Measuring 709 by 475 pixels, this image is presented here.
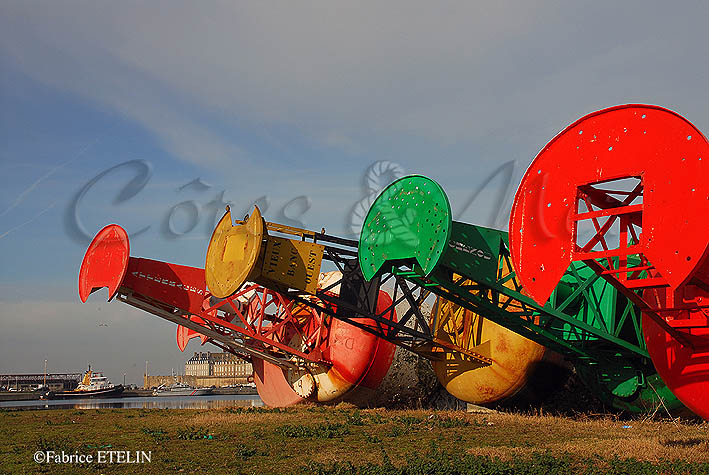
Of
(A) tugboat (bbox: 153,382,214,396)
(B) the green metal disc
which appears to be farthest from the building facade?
(B) the green metal disc

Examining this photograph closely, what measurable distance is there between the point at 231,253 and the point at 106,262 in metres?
6.63

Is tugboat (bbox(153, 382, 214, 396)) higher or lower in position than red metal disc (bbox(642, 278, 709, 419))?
lower

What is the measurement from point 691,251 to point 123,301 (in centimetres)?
2190

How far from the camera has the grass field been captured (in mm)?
12055

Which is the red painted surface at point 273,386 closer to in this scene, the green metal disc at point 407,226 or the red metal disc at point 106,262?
the red metal disc at point 106,262

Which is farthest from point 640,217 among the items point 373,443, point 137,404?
point 137,404

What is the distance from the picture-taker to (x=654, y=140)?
1156cm

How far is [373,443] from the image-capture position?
15992 millimetres

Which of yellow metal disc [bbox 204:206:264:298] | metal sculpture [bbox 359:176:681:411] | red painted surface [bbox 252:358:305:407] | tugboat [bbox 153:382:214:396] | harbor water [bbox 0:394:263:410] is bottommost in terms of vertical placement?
tugboat [bbox 153:382:214:396]

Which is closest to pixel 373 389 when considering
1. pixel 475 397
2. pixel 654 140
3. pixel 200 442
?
pixel 475 397

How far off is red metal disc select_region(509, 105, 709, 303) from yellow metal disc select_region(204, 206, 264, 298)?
10.7m

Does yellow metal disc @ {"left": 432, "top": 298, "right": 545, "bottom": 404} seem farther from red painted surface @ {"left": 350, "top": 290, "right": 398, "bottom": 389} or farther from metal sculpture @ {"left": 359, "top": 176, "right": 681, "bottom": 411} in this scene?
red painted surface @ {"left": 350, "top": 290, "right": 398, "bottom": 389}

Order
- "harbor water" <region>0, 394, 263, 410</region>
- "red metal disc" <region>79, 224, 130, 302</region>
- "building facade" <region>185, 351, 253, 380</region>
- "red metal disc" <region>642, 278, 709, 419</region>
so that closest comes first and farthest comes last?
"red metal disc" <region>642, 278, 709, 419</region>, "red metal disc" <region>79, 224, 130, 302</region>, "harbor water" <region>0, 394, 263, 410</region>, "building facade" <region>185, 351, 253, 380</region>

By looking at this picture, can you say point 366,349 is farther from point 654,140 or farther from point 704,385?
point 654,140
